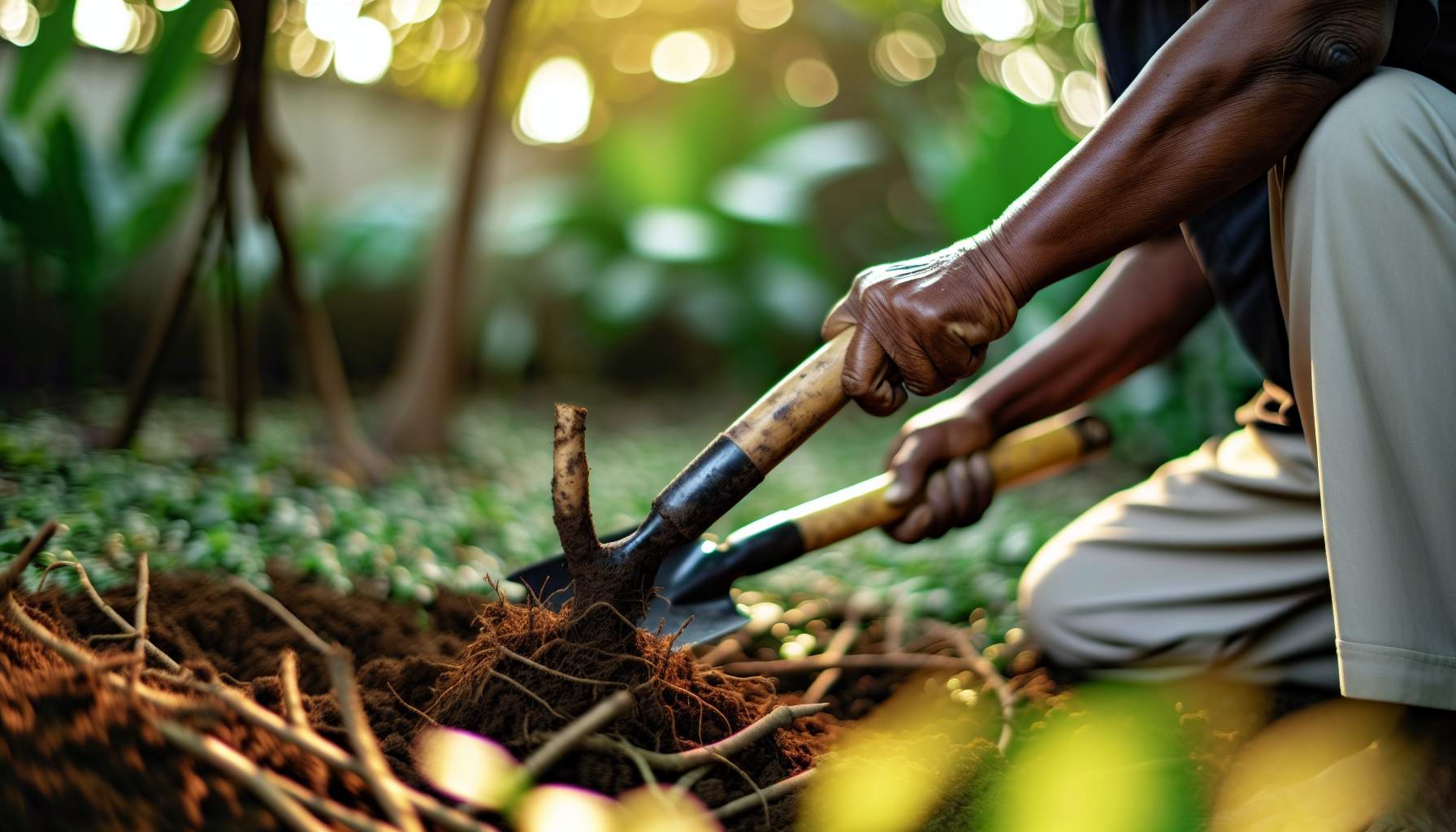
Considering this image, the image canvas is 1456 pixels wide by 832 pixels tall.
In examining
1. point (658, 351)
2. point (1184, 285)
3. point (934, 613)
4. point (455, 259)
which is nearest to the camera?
point (1184, 285)

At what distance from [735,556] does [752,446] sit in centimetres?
25

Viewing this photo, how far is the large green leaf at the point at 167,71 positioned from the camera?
2137mm

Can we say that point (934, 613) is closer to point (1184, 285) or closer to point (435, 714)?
point (1184, 285)

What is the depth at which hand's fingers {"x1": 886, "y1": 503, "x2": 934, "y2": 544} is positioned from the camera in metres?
1.44

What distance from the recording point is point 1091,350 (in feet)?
5.06

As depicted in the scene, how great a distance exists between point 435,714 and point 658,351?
305 cm

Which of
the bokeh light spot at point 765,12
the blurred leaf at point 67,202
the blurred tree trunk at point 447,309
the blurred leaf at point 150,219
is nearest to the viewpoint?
the blurred leaf at point 67,202

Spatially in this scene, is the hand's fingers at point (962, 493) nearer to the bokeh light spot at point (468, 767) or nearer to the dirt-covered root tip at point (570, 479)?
the dirt-covered root tip at point (570, 479)

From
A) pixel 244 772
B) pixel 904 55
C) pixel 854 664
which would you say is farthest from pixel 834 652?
pixel 904 55

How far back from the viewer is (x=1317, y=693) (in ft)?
4.61

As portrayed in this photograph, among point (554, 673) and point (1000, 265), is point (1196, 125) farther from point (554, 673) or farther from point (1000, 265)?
point (554, 673)

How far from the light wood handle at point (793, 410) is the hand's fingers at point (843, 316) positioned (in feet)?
0.04

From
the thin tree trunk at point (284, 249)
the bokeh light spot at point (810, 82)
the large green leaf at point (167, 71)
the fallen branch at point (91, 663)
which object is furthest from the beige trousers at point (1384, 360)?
the bokeh light spot at point (810, 82)

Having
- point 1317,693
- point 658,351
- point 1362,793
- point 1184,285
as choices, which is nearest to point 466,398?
point 658,351
